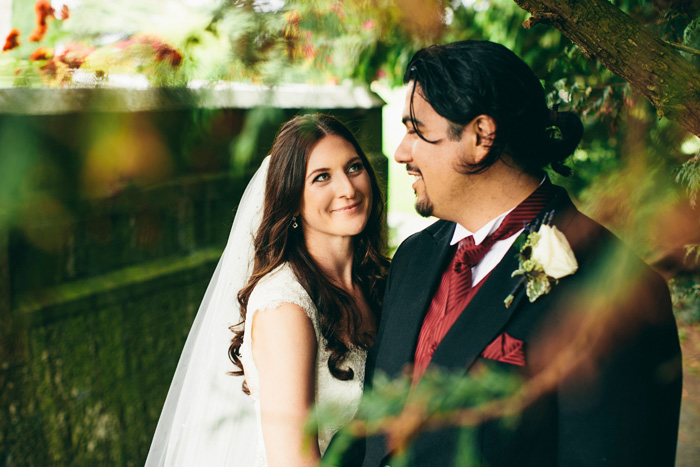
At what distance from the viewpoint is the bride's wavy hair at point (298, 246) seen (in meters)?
2.34

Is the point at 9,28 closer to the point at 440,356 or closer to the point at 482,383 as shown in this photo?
the point at 482,383

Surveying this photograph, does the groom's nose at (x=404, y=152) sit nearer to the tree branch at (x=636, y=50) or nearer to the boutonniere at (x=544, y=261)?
the boutonniere at (x=544, y=261)

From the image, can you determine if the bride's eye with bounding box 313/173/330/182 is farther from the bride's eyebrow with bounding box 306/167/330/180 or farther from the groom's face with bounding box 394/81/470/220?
the groom's face with bounding box 394/81/470/220

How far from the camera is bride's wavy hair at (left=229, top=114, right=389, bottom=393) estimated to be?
2.34 metres

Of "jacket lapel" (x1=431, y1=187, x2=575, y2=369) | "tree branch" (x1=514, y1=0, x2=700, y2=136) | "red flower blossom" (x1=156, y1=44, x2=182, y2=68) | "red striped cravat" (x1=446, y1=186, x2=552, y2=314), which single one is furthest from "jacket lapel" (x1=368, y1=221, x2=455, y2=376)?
"red flower blossom" (x1=156, y1=44, x2=182, y2=68)

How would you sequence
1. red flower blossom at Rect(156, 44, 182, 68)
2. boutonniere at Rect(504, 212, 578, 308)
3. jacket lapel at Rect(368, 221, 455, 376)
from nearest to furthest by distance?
red flower blossom at Rect(156, 44, 182, 68)
boutonniere at Rect(504, 212, 578, 308)
jacket lapel at Rect(368, 221, 455, 376)

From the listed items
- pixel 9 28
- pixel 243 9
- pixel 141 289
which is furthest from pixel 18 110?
pixel 141 289

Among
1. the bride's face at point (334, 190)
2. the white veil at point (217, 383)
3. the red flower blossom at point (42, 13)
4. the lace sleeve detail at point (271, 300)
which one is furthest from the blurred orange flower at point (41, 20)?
the white veil at point (217, 383)

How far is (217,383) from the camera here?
2.61 meters

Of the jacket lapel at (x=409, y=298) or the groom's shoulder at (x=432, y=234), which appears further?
the groom's shoulder at (x=432, y=234)

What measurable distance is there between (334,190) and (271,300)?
0.55 metres

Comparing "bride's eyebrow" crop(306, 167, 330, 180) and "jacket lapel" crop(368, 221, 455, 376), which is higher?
"bride's eyebrow" crop(306, 167, 330, 180)

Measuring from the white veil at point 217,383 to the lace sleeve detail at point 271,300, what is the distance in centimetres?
30

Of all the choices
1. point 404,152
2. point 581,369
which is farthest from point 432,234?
point 581,369
